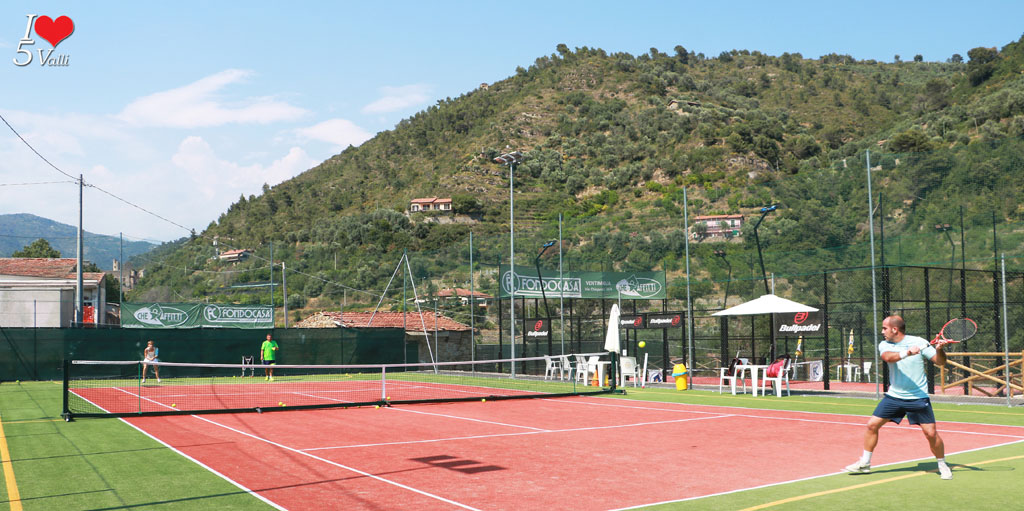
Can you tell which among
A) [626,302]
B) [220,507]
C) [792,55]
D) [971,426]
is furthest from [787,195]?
[792,55]

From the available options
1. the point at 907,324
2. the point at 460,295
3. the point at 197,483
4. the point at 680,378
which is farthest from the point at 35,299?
the point at 197,483

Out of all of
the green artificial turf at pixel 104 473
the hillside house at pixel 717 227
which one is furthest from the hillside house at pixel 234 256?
the green artificial turf at pixel 104 473

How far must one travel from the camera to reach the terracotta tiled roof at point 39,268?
50.1 meters

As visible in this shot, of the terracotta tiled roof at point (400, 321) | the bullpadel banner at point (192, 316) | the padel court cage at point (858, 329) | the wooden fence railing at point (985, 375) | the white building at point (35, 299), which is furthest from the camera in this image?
the white building at point (35, 299)

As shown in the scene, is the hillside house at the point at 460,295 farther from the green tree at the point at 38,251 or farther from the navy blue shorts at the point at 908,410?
the green tree at the point at 38,251

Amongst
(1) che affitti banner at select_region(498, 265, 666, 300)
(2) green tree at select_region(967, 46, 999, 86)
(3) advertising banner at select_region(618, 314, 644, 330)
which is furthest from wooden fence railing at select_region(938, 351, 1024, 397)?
(2) green tree at select_region(967, 46, 999, 86)

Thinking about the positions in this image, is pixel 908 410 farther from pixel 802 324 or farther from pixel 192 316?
pixel 192 316

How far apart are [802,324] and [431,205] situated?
62842 millimetres

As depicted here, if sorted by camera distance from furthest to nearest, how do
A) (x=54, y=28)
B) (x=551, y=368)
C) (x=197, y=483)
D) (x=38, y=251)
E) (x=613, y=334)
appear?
(x=38, y=251), (x=551, y=368), (x=54, y=28), (x=613, y=334), (x=197, y=483)

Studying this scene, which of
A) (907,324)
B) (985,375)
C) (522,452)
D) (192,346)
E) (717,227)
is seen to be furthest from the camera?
(717,227)

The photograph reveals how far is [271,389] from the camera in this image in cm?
2225

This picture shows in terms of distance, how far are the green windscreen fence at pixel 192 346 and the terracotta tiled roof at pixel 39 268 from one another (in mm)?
22671

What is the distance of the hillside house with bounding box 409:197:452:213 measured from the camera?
8000 cm

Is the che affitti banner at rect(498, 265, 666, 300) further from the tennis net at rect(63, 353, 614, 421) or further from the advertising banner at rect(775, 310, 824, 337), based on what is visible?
the advertising banner at rect(775, 310, 824, 337)
